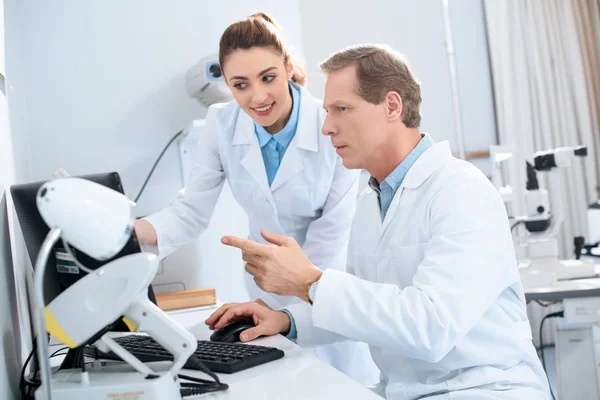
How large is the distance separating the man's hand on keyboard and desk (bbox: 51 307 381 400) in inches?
5.9

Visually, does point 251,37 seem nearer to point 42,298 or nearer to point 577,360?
point 42,298

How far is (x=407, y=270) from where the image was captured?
48.8 inches

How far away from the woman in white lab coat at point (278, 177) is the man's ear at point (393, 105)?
0.43 metres

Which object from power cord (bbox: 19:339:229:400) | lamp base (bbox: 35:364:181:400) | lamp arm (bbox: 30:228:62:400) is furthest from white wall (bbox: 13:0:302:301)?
lamp arm (bbox: 30:228:62:400)

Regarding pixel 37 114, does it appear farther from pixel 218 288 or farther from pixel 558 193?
pixel 558 193

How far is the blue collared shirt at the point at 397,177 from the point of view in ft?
4.42

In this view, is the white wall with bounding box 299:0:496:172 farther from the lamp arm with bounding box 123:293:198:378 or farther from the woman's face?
the lamp arm with bounding box 123:293:198:378

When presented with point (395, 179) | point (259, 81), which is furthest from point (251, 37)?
point (395, 179)

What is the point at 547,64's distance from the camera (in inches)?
157

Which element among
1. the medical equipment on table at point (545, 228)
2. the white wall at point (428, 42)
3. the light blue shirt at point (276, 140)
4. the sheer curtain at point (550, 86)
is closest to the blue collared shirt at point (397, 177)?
the light blue shirt at point (276, 140)

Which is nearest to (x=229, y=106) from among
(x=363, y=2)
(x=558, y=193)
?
(x=558, y=193)

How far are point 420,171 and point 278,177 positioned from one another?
2.06 feet

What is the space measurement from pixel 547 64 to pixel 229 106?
9.02 feet

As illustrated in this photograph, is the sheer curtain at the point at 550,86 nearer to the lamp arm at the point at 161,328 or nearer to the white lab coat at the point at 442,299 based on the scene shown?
the white lab coat at the point at 442,299
